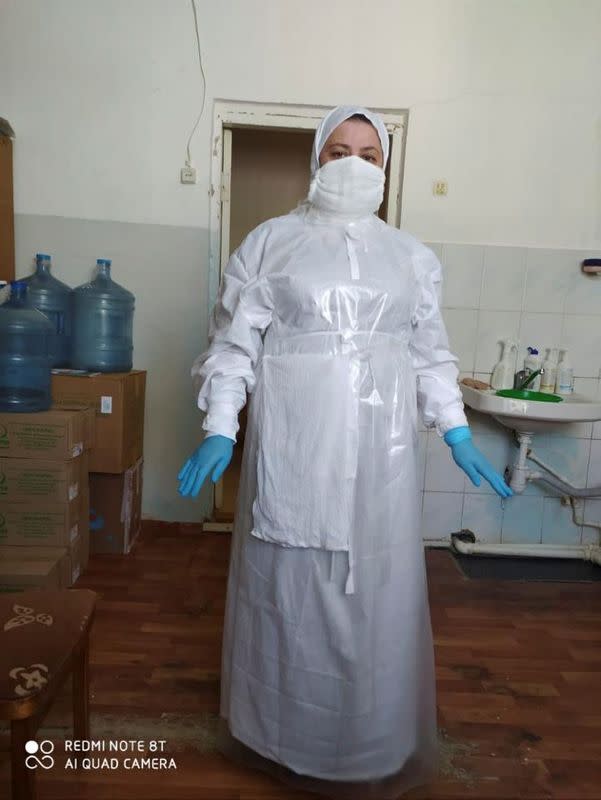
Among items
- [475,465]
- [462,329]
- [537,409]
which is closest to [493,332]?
[462,329]

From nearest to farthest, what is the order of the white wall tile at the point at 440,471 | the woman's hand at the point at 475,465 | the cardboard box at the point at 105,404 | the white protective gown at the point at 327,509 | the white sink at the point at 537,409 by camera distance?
the white protective gown at the point at 327,509
the woman's hand at the point at 475,465
the white sink at the point at 537,409
the cardboard box at the point at 105,404
the white wall tile at the point at 440,471

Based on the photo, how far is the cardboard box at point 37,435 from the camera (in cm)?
203

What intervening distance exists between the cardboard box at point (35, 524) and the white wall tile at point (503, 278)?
1924 mm

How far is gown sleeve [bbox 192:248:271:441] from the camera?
3.88ft

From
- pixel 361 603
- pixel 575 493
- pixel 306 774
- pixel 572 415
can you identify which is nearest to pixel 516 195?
pixel 572 415

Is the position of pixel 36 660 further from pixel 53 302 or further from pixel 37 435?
pixel 53 302

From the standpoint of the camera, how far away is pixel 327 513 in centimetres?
114

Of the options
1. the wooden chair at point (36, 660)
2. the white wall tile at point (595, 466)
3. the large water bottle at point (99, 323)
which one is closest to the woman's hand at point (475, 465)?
the wooden chair at point (36, 660)

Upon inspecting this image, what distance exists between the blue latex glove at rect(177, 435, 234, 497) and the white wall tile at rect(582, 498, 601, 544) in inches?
83.1

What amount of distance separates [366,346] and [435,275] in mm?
264

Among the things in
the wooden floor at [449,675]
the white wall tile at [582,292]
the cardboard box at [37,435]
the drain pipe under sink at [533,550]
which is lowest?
the wooden floor at [449,675]

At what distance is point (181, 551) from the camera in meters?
2.51

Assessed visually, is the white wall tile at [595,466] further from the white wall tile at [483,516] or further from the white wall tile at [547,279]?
the white wall tile at [547,279]

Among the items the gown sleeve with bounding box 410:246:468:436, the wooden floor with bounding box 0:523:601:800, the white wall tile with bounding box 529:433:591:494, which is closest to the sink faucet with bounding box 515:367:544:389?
the white wall tile with bounding box 529:433:591:494
